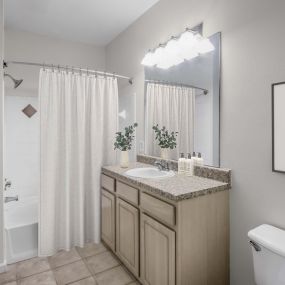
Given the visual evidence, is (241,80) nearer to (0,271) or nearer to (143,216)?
(143,216)

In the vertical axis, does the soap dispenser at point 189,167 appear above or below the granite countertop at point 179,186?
above

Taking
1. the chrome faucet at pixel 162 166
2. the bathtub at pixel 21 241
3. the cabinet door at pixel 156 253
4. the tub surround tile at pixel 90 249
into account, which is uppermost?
the chrome faucet at pixel 162 166

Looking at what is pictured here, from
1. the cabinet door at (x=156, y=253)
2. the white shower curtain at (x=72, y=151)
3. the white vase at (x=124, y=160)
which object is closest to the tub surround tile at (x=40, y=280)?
the white shower curtain at (x=72, y=151)

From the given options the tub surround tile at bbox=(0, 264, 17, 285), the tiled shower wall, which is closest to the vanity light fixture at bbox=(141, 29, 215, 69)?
the tiled shower wall

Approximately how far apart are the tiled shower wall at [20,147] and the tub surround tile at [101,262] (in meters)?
1.38

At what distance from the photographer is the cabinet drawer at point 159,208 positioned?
1410 millimetres

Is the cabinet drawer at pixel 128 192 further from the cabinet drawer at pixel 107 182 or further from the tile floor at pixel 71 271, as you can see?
the tile floor at pixel 71 271

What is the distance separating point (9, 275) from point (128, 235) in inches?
43.4

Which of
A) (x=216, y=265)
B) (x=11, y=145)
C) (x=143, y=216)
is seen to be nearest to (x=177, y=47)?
(x=143, y=216)

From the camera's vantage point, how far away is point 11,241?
2.27 metres

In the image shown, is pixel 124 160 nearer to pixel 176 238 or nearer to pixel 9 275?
pixel 176 238

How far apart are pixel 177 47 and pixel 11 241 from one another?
2502 millimetres

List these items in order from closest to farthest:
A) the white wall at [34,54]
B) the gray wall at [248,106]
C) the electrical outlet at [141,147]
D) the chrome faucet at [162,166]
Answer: the gray wall at [248,106]
the chrome faucet at [162,166]
the electrical outlet at [141,147]
the white wall at [34,54]

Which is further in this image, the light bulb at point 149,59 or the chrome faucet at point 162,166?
the light bulb at point 149,59
